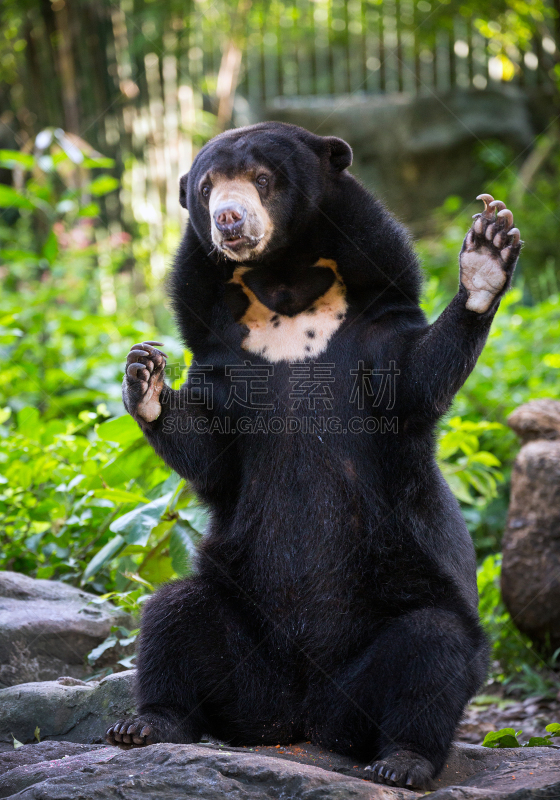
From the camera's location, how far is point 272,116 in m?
12.5

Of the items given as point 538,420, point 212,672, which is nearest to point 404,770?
point 212,672

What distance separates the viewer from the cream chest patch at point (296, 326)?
2.78 meters

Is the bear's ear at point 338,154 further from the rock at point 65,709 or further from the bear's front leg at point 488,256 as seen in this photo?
the rock at point 65,709

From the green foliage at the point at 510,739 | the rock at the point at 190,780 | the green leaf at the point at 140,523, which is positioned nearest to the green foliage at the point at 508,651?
the green foliage at the point at 510,739

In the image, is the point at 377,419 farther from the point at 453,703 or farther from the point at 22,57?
the point at 22,57

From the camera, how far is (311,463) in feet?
8.63

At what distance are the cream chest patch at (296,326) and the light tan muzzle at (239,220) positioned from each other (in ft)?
0.51

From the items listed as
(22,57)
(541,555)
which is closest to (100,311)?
(22,57)

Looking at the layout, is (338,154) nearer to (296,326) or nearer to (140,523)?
(296,326)

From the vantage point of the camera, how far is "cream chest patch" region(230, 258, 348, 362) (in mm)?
2777

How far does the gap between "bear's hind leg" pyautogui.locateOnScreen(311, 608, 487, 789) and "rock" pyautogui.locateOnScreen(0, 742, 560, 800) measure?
0.08 meters

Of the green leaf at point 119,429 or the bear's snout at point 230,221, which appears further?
the green leaf at point 119,429

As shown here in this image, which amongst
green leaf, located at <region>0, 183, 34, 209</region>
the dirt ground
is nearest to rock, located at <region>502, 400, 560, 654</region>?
the dirt ground

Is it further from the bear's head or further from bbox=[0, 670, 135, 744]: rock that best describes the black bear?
bbox=[0, 670, 135, 744]: rock
